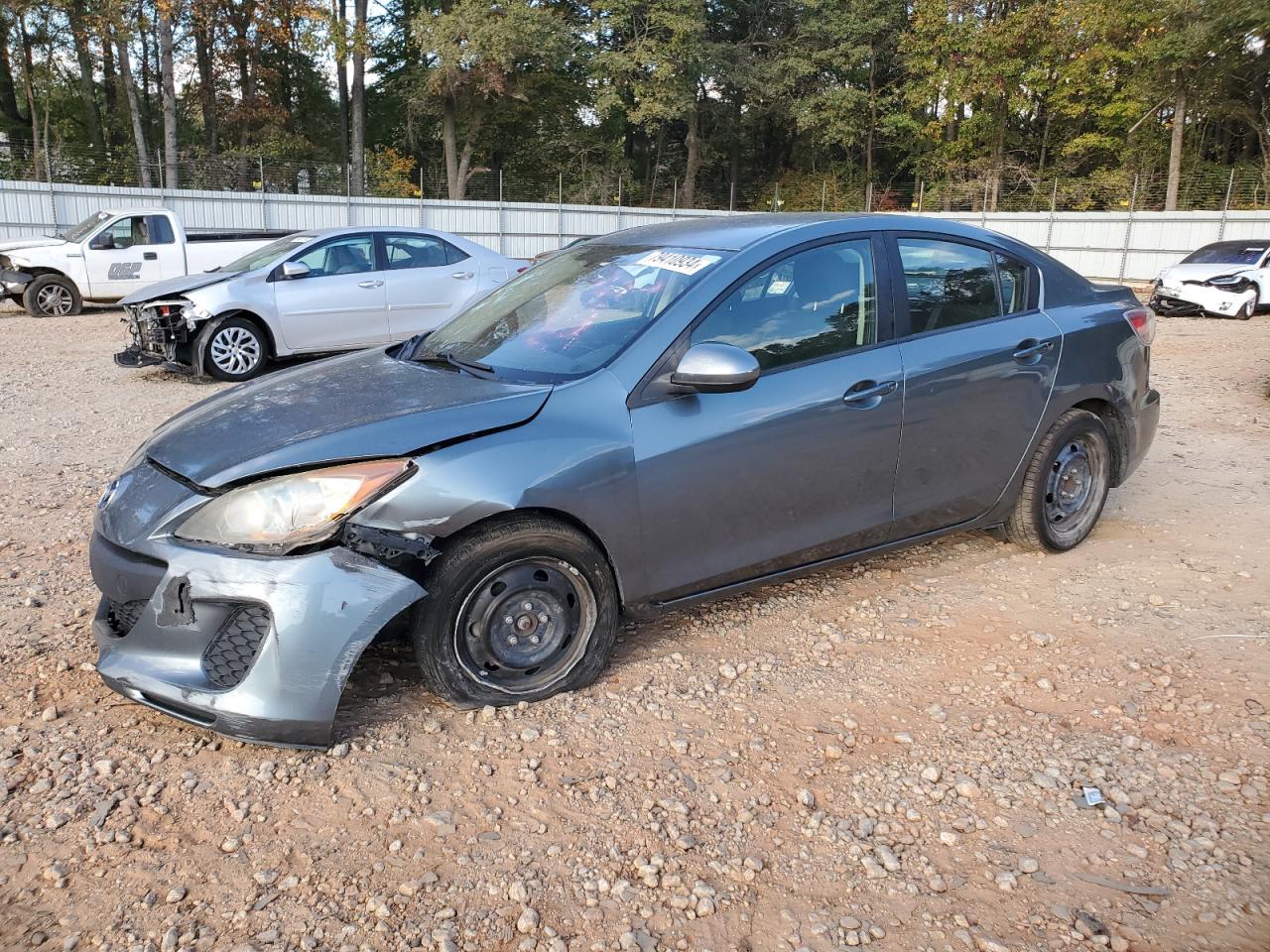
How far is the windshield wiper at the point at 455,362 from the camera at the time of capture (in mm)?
3584

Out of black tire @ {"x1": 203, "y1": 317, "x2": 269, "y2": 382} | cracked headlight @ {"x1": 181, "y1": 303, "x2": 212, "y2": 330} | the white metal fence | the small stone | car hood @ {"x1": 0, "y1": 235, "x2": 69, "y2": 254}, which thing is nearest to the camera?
the small stone

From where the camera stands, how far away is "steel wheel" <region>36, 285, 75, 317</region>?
570 inches

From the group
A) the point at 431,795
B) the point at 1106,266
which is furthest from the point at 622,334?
the point at 1106,266

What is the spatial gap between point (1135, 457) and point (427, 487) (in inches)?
152

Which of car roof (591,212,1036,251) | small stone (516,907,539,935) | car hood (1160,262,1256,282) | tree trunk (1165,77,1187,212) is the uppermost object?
tree trunk (1165,77,1187,212)

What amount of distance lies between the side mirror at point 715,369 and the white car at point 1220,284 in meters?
16.2

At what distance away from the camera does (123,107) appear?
36625mm

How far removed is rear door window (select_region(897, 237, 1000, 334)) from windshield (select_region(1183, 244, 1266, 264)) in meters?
15.3

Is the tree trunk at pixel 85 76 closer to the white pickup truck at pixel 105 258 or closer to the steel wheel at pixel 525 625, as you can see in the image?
the white pickup truck at pixel 105 258

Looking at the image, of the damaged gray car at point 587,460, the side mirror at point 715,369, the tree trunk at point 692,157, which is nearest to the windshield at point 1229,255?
the damaged gray car at point 587,460

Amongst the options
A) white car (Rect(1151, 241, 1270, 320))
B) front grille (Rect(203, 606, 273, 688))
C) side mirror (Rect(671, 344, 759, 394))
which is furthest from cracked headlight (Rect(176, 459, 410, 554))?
white car (Rect(1151, 241, 1270, 320))

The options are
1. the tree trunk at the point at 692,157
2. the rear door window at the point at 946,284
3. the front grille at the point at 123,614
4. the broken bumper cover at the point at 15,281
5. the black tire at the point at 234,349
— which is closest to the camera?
the front grille at the point at 123,614

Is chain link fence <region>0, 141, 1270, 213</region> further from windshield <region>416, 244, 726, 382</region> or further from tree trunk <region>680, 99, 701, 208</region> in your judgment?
windshield <region>416, 244, 726, 382</region>

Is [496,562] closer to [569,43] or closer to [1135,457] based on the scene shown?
[1135,457]
